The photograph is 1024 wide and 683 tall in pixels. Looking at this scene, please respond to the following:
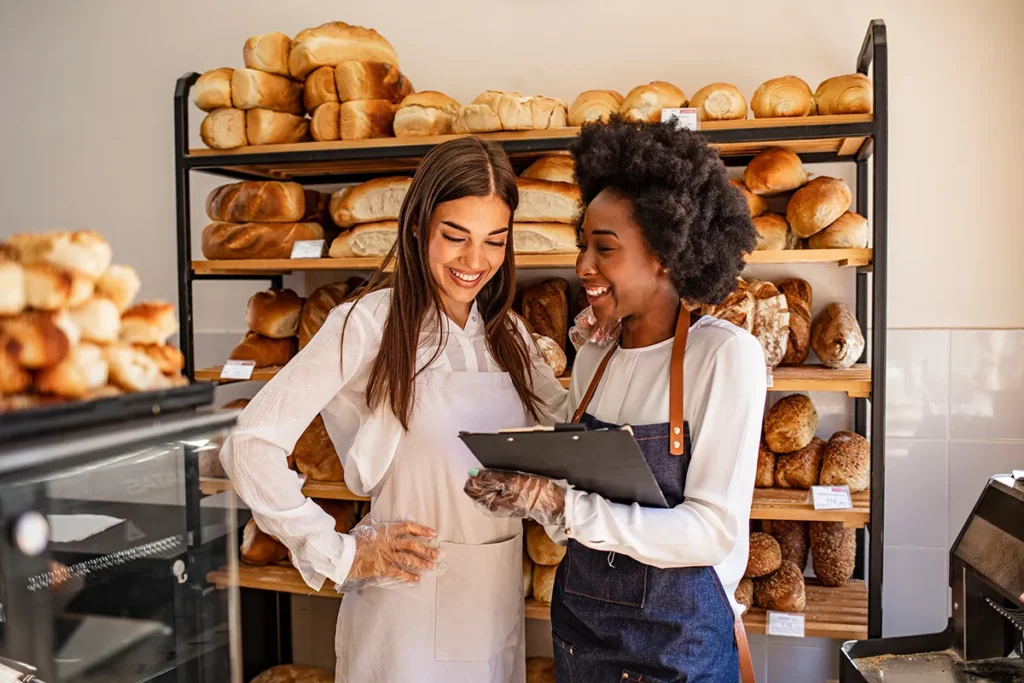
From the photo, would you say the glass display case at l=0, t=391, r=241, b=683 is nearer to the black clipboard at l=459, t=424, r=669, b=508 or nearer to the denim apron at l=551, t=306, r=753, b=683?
the black clipboard at l=459, t=424, r=669, b=508

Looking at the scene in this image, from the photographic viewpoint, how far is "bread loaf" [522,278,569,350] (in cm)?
261

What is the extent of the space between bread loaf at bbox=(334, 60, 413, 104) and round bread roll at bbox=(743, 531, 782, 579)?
1734 mm

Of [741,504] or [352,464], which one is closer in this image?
[741,504]

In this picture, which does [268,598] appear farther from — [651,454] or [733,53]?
[733,53]

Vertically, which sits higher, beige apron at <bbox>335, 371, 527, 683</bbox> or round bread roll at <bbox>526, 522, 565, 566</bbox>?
beige apron at <bbox>335, 371, 527, 683</bbox>

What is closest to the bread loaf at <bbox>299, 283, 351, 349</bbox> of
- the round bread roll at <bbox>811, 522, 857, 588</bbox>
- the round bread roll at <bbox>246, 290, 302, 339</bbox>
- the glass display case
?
the round bread roll at <bbox>246, 290, 302, 339</bbox>

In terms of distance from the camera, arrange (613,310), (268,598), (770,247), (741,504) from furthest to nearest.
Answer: (268,598), (770,247), (613,310), (741,504)

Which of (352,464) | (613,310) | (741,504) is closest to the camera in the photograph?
(741,504)

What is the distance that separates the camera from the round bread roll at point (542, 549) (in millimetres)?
2463

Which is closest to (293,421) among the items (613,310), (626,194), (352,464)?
(352,464)

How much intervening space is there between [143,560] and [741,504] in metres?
0.93

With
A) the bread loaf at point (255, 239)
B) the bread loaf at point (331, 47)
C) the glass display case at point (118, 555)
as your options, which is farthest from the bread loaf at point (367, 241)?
the glass display case at point (118, 555)

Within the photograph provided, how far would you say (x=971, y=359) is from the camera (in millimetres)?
2572

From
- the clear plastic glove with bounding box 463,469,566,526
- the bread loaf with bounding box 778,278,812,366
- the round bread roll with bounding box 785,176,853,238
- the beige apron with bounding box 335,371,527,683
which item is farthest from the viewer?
the bread loaf with bounding box 778,278,812,366
